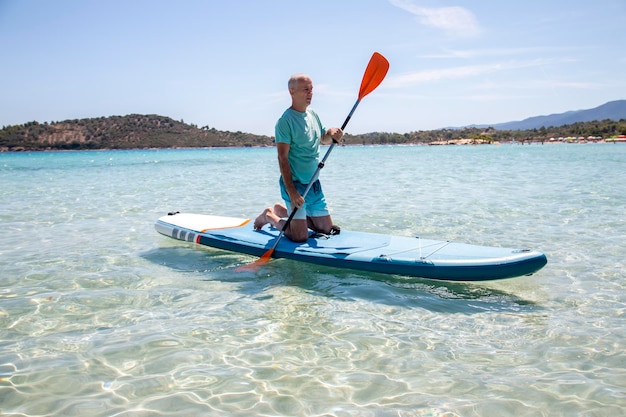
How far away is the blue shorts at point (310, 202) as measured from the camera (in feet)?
17.0

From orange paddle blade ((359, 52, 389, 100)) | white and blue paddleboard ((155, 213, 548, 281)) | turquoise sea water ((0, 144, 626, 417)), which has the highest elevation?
orange paddle blade ((359, 52, 389, 100))

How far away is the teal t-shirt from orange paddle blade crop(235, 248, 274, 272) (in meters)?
0.87

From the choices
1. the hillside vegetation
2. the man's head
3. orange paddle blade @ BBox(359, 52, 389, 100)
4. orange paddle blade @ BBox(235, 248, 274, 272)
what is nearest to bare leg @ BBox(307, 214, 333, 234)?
orange paddle blade @ BBox(235, 248, 274, 272)

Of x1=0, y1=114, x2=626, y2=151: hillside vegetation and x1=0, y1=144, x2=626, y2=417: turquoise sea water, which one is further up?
x1=0, y1=114, x2=626, y2=151: hillside vegetation

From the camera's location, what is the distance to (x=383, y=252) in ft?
15.3

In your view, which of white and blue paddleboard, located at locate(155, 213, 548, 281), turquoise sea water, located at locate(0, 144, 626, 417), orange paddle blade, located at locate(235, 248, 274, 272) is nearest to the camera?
turquoise sea water, located at locate(0, 144, 626, 417)

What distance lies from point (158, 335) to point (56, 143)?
387ft

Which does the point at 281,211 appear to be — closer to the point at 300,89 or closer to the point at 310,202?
the point at 310,202

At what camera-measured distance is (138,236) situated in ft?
23.8

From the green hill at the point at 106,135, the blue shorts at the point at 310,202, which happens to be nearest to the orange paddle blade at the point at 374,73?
the blue shorts at the point at 310,202

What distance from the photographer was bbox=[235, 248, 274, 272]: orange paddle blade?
511cm

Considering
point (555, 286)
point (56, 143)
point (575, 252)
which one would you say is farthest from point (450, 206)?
point (56, 143)

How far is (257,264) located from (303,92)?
6.23 feet

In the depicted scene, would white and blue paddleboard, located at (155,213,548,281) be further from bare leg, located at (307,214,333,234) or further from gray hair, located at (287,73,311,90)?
gray hair, located at (287,73,311,90)
